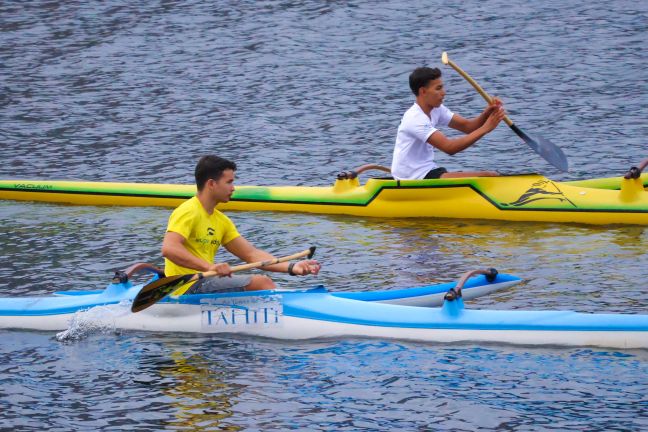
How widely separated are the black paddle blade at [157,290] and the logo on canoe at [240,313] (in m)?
0.36

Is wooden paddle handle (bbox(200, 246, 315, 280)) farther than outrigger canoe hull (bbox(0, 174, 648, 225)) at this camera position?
No

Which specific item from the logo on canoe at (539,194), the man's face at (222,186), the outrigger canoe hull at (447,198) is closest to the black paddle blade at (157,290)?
the man's face at (222,186)

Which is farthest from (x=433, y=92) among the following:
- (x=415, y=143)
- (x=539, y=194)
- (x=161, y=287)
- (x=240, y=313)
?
(x=161, y=287)

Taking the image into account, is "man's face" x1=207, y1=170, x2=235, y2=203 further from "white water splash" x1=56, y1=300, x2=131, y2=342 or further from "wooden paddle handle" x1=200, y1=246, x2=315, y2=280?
"white water splash" x1=56, y1=300, x2=131, y2=342

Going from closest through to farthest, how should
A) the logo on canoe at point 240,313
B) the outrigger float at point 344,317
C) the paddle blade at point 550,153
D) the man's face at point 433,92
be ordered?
the outrigger float at point 344,317 < the logo on canoe at point 240,313 < the man's face at point 433,92 < the paddle blade at point 550,153

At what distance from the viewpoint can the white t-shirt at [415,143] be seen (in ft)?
45.6

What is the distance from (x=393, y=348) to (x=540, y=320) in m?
1.14

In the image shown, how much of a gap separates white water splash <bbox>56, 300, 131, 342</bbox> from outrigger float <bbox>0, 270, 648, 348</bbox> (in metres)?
0.02

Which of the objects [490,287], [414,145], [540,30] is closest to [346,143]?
[414,145]

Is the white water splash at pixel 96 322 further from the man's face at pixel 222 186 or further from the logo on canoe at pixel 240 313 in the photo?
the man's face at pixel 222 186

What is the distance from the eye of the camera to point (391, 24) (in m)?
24.7

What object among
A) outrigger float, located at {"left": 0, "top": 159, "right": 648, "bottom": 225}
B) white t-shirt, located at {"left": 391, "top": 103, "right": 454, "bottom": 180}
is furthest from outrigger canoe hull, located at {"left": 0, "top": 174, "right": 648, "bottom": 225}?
white t-shirt, located at {"left": 391, "top": 103, "right": 454, "bottom": 180}

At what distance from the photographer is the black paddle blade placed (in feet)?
33.1

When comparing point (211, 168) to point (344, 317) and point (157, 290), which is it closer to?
point (157, 290)
